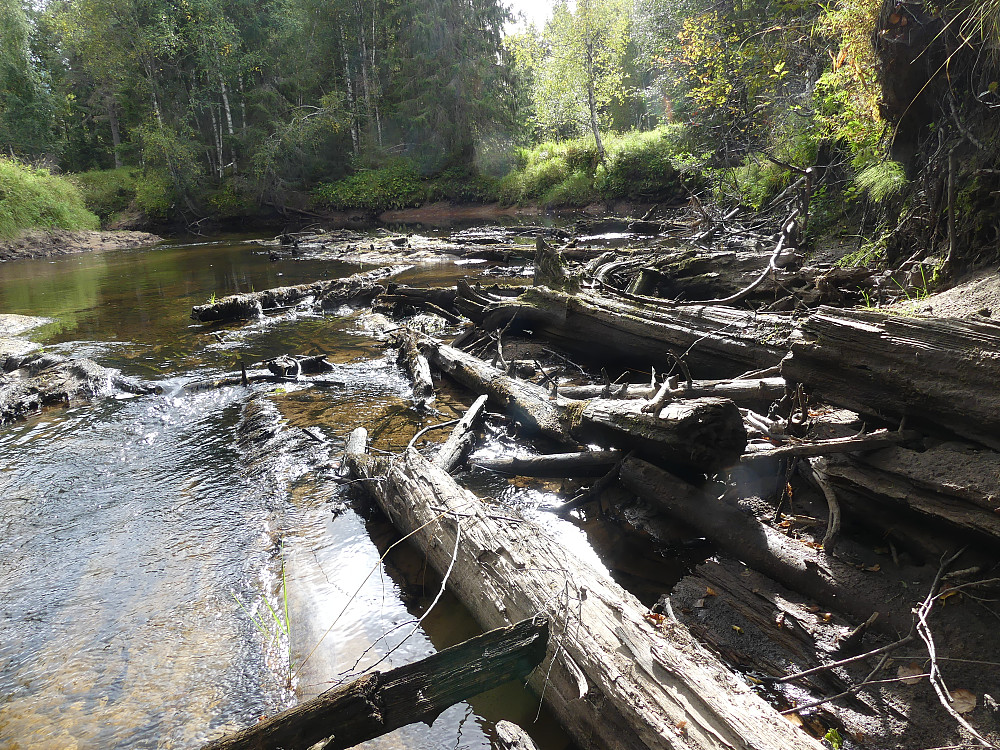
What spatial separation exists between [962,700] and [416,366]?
5.69 m

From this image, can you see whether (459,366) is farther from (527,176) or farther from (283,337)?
(527,176)

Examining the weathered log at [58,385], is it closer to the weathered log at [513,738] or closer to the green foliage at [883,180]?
the weathered log at [513,738]

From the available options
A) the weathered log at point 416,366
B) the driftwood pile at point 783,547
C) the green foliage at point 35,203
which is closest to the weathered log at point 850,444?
the driftwood pile at point 783,547

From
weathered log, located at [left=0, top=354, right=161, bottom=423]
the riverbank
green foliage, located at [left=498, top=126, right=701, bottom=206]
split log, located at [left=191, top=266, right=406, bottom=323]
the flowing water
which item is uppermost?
green foliage, located at [left=498, top=126, right=701, bottom=206]

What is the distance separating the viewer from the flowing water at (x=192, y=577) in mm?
2541

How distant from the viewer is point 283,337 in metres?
9.45

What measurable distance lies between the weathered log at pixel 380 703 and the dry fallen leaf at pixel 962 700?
1.73 m

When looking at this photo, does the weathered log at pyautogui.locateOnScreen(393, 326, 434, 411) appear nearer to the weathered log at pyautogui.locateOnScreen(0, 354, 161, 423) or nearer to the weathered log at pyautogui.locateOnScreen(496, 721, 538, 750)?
the weathered log at pyautogui.locateOnScreen(0, 354, 161, 423)

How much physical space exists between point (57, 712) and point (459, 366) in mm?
4436

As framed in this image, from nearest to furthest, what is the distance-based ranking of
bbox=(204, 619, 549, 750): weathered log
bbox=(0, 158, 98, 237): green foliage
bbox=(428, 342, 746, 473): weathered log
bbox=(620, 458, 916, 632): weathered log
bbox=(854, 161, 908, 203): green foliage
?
bbox=(204, 619, 549, 750): weathered log → bbox=(620, 458, 916, 632): weathered log → bbox=(428, 342, 746, 473): weathered log → bbox=(854, 161, 908, 203): green foliage → bbox=(0, 158, 98, 237): green foliage

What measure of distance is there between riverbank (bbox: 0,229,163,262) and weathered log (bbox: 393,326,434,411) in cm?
2433

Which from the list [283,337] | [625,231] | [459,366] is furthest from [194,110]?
[459,366]

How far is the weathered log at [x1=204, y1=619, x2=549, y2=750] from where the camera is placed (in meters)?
1.71

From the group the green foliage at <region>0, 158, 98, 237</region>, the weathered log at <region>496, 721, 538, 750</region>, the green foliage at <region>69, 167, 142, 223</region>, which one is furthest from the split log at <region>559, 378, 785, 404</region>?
the green foliage at <region>69, 167, 142, 223</region>
